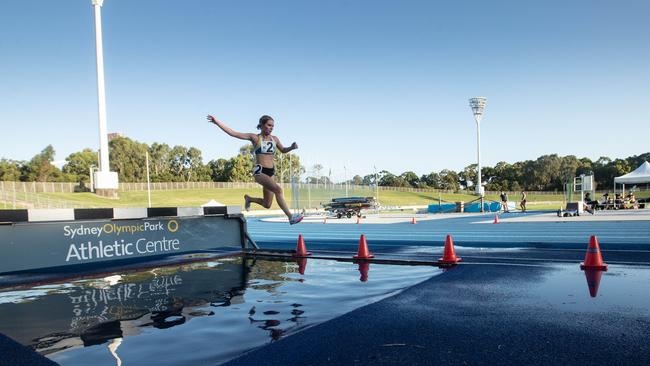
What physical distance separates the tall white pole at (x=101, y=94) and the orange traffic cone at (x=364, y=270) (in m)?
18.2

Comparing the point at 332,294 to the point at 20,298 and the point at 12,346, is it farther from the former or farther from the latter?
the point at 20,298

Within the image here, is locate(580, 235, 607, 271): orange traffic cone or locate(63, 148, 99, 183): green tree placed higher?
locate(63, 148, 99, 183): green tree

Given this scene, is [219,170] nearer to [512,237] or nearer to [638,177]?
[638,177]

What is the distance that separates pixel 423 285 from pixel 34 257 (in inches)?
234

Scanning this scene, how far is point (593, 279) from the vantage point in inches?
250

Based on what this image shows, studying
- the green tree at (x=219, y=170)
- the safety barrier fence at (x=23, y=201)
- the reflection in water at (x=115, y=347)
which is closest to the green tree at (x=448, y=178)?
the green tree at (x=219, y=170)

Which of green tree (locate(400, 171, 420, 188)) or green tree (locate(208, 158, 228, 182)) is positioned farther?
green tree (locate(400, 171, 420, 188))

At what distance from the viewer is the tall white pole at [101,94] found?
80.7 ft

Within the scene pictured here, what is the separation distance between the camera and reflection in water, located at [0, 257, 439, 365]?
385cm

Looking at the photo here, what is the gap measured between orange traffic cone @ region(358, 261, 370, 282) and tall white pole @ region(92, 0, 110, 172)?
18213 millimetres

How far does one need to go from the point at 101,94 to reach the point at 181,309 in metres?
27.3

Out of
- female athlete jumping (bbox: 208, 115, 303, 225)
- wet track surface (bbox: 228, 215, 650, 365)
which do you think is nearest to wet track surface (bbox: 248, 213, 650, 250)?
female athlete jumping (bbox: 208, 115, 303, 225)

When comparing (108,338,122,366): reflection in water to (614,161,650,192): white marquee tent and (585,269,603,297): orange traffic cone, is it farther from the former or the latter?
(614,161,650,192): white marquee tent

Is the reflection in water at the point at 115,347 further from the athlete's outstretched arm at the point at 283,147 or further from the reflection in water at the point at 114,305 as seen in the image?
the athlete's outstretched arm at the point at 283,147
